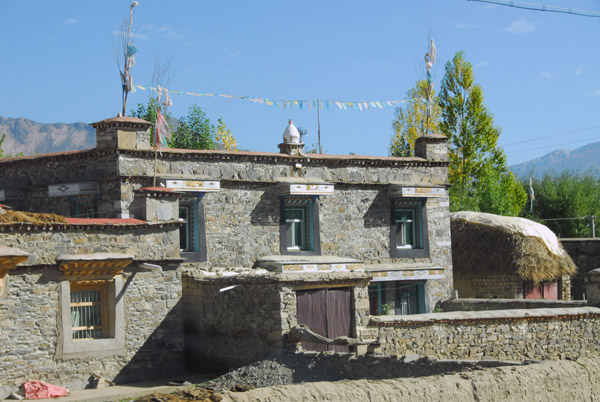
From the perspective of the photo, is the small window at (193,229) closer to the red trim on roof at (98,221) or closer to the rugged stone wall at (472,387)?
the red trim on roof at (98,221)

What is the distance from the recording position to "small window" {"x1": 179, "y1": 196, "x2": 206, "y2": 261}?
21.9 m

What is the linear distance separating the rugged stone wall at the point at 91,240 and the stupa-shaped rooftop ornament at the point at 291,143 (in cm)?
644

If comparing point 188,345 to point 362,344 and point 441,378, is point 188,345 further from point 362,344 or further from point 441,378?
point 441,378

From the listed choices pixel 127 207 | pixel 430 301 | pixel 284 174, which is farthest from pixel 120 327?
pixel 430 301

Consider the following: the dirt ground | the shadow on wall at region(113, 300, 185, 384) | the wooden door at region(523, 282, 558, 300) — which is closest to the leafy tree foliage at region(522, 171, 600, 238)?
the wooden door at region(523, 282, 558, 300)

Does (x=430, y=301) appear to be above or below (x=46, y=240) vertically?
below

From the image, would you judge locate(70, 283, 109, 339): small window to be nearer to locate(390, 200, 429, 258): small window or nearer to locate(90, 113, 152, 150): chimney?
locate(90, 113, 152, 150): chimney

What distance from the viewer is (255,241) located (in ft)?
76.1

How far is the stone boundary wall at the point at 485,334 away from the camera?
1877 cm

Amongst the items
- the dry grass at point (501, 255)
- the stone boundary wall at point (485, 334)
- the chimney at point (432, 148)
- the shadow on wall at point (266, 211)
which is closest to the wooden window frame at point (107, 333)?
the stone boundary wall at point (485, 334)

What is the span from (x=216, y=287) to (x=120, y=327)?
2.35m

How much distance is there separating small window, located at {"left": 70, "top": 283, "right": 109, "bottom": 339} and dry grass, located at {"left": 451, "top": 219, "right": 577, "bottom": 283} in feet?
48.7

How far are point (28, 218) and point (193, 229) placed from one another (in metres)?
5.85

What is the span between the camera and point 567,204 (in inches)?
1957
